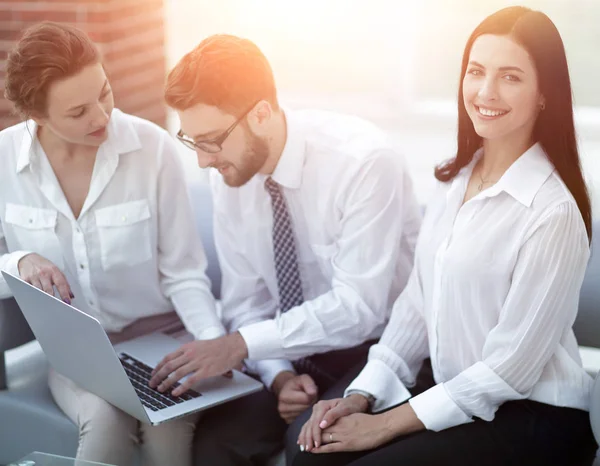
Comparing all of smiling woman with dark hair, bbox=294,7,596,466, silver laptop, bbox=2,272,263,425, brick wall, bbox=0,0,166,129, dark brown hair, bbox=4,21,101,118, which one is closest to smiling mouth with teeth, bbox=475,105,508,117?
A: smiling woman with dark hair, bbox=294,7,596,466

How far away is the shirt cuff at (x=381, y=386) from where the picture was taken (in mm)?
1765

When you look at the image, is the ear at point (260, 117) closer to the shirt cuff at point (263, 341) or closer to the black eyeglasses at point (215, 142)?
the black eyeglasses at point (215, 142)

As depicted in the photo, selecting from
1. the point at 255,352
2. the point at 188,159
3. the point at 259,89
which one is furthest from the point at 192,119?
the point at 188,159

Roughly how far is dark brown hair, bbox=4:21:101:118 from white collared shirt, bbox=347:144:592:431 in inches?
33.1

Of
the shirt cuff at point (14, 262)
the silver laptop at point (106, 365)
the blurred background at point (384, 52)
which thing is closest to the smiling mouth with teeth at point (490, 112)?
the silver laptop at point (106, 365)

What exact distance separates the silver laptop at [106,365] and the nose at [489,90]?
78cm

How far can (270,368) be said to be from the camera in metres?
2.05

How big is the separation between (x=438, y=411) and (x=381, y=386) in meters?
0.17

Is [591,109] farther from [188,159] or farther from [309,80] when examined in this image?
[188,159]

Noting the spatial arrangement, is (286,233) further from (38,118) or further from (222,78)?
(38,118)

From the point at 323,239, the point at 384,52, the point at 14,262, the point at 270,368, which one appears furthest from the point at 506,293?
the point at 384,52

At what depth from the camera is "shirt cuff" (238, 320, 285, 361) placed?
194cm

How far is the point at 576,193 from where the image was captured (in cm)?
159

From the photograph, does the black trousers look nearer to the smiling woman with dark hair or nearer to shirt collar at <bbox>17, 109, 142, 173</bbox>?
the smiling woman with dark hair
